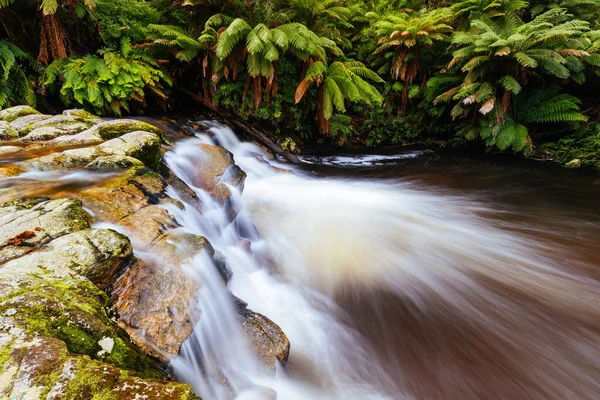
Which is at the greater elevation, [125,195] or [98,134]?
[98,134]

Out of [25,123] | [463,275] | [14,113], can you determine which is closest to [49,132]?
[25,123]

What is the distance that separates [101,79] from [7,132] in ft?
6.23

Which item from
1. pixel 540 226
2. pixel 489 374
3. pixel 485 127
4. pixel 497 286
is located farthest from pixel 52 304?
pixel 485 127

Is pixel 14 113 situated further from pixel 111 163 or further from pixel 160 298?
pixel 160 298

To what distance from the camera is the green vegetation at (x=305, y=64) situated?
18.1ft

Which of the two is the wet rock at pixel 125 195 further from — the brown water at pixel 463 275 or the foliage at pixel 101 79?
the foliage at pixel 101 79

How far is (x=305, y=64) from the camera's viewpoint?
6816 millimetres

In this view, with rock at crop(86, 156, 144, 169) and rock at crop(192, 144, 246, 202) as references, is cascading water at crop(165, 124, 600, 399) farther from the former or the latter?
rock at crop(86, 156, 144, 169)

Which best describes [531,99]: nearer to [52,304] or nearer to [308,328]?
[308,328]

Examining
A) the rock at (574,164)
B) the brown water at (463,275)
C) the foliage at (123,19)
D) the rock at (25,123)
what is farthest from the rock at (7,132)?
the rock at (574,164)

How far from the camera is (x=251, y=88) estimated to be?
6957 millimetres

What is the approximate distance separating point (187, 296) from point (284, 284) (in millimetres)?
1366

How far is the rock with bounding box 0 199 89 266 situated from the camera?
1671 mm

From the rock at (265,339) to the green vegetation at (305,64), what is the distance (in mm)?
5021
